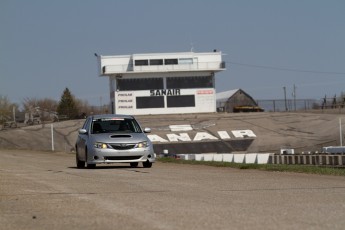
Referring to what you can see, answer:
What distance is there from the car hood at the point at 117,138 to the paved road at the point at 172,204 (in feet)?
20.0

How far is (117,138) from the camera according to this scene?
21.2 m

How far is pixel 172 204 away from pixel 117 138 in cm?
1113

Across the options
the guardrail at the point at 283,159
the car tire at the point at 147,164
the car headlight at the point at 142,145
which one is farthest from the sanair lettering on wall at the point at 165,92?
the car headlight at the point at 142,145

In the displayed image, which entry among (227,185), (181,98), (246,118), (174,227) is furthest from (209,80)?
(174,227)

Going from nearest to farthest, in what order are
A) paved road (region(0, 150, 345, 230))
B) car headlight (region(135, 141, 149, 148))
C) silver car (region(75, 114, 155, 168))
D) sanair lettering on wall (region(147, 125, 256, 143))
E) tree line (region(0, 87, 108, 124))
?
paved road (region(0, 150, 345, 230)) → silver car (region(75, 114, 155, 168)) → car headlight (region(135, 141, 149, 148)) → sanair lettering on wall (region(147, 125, 256, 143)) → tree line (region(0, 87, 108, 124))

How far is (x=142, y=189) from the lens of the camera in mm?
12836

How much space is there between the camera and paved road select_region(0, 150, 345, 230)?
8.27 meters

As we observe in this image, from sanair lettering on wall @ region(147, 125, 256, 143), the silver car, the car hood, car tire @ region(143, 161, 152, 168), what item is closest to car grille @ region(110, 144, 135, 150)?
the silver car

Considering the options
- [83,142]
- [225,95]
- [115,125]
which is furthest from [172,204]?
[225,95]

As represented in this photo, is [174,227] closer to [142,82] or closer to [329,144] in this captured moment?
[329,144]

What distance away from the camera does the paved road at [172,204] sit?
326 inches

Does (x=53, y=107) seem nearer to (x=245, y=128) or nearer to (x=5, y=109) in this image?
(x=5, y=109)

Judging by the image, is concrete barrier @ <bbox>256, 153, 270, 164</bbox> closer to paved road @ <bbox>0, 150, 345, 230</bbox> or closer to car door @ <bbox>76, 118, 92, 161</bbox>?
car door @ <bbox>76, 118, 92, 161</bbox>

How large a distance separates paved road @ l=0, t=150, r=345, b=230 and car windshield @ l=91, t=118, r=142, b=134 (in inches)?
285
